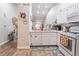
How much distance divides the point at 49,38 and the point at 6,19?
116 inches

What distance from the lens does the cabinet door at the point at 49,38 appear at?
5.88 metres

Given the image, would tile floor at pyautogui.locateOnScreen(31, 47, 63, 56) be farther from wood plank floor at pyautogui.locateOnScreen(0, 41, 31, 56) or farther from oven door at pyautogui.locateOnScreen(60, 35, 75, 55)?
oven door at pyautogui.locateOnScreen(60, 35, 75, 55)

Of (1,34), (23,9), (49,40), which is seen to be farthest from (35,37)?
(1,34)

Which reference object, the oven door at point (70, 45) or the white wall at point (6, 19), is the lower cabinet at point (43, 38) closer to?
the white wall at point (6, 19)

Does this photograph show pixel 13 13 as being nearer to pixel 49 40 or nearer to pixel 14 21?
pixel 14 21

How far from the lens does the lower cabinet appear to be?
5785 mm

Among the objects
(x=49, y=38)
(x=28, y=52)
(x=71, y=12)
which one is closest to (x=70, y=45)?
(x=71, y=12)

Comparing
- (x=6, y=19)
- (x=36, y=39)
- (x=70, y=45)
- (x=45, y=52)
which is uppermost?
(x=6, y=19)

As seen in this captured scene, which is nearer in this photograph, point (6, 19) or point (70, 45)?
point (70, 45)

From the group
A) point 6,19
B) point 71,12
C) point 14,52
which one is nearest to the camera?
point 71,12

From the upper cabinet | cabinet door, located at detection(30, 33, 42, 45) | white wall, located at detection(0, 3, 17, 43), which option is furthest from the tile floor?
white wall, located at detection(0, 3, 17, 43)

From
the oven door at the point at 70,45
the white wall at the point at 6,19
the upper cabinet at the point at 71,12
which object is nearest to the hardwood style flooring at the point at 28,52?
the oven door at the point at 70,45

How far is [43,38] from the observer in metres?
5.88

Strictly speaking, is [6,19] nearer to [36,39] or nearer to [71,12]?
[36,39]
